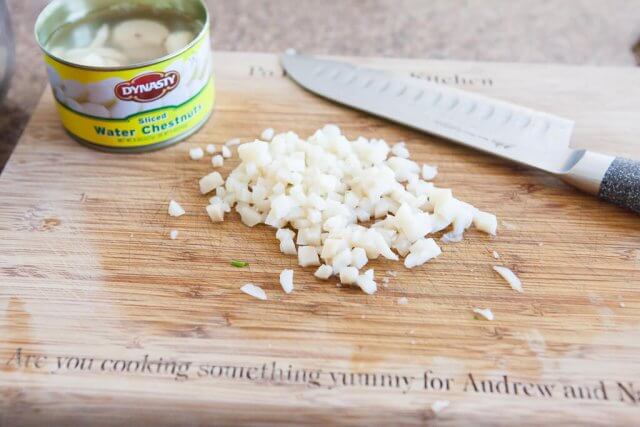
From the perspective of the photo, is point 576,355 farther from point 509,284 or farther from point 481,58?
point 481,58

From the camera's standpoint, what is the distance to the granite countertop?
2.18 m

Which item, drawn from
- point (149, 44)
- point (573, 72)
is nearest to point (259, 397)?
point (149, 44)

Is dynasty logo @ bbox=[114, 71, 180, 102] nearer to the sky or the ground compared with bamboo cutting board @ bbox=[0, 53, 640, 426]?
nearer to the sky

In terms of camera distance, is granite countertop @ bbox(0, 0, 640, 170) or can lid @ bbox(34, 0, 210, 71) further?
granite countertop @ bbox(0, 0, 640, 170)

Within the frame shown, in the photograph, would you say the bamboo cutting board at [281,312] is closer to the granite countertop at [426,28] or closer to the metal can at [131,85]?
the metal can at [131,85]

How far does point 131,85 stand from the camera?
1.47 meters

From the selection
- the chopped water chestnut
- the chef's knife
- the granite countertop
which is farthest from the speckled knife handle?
the granite countertop

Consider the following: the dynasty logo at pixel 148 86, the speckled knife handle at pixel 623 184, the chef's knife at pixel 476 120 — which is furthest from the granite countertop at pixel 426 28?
the speckled knife handle at pixel 623 184

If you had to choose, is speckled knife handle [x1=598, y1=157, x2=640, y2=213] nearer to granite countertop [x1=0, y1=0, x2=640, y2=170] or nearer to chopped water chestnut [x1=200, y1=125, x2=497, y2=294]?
chopped water chestnut [x1=200, y1=125, x2=497, y2=294]

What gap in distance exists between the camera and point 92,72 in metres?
1.45

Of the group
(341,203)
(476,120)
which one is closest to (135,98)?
(341,203)

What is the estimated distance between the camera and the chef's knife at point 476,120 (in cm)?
146

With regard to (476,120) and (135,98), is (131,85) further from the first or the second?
(476,120)

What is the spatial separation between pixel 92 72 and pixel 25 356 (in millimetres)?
562
